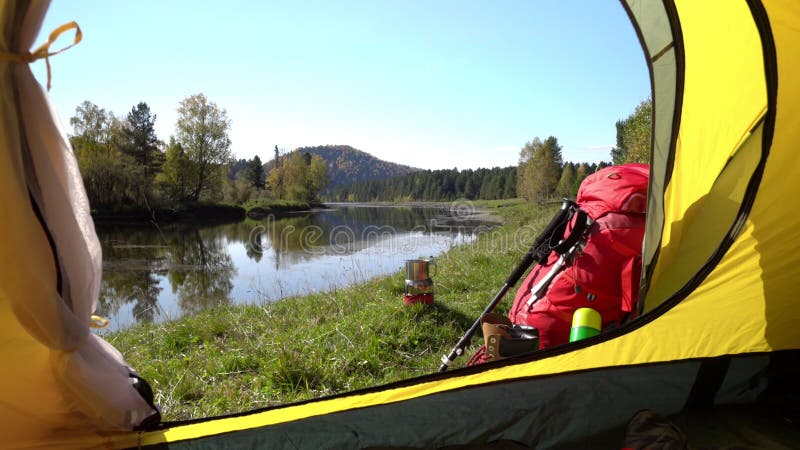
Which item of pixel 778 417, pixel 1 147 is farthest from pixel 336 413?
pixel 778 417

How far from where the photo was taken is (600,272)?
8.34ft

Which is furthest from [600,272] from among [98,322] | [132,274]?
[132,274]

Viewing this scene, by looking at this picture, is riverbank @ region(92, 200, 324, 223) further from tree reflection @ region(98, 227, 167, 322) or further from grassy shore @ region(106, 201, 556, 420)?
grassy shore @ region(106, 201, 556, 420)

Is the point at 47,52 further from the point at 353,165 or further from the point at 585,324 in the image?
the point at 353,165

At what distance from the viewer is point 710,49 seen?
2078mm

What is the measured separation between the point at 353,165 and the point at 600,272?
182416mm

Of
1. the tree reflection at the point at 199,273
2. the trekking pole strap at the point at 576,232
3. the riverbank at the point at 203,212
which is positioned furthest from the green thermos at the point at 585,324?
the riverbank at the point at 203,212

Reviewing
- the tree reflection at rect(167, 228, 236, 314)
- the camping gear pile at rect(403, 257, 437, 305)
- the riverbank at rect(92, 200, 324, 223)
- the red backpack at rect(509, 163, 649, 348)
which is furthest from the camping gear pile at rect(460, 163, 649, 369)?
the riverbank at rect(92, 200, 324, 223)

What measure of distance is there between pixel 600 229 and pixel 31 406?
2593mm

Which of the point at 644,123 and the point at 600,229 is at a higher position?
the point at 644,123

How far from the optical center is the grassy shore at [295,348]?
281cm

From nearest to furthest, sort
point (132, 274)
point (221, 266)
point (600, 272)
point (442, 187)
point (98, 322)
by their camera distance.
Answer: point (98, 322), point (600, 272), point (132, 274), point (221, 266), point (442, 187)

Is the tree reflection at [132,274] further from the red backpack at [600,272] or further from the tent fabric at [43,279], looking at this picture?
the red backpack at [600,272]

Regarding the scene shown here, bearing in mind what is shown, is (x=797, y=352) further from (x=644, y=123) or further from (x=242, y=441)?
(x=644, y=123)
